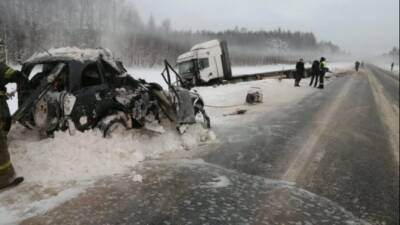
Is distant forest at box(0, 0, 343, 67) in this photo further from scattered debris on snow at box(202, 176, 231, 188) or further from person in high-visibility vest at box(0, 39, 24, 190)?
scattered debris on snow at box(202, 176, 231, 188)

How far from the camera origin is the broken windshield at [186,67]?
71.2ft

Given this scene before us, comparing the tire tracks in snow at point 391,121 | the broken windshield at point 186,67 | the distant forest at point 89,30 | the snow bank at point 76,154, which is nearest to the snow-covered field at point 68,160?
the snow bank at point 76,154

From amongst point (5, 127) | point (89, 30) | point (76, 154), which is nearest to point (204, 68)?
point (89, 30)

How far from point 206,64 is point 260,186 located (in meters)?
17.0

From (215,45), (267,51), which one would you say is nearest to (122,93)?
(215,45)

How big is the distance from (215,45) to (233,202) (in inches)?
714

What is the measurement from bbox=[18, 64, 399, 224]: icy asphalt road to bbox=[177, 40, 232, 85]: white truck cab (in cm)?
1333

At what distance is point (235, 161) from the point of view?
6035 millimetres

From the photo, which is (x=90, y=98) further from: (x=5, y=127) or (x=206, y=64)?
(x=206, y=64)

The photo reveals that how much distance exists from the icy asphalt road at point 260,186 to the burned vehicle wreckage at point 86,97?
1.11 meters

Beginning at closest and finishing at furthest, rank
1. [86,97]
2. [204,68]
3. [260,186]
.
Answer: [260,186], [86,97], [204,68]

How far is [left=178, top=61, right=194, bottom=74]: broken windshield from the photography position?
21.7 metres

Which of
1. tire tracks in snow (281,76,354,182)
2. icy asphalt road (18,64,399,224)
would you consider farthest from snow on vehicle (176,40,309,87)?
icy asphalt road (18,64,399,224)

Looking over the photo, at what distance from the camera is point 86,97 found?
574 cm
